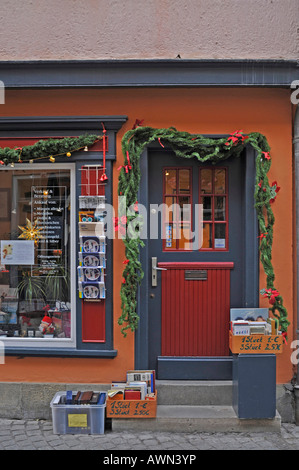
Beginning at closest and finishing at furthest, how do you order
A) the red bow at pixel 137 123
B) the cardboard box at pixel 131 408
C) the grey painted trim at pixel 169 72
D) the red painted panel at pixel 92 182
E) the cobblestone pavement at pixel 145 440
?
the cobblestone pavement at pixel 145 440 < the cardboard box at pixel 131 408 < the grey painted trim at pixel 169 72 < the red bow at pixel 137 123 < the red painted panel at pixel 92 182

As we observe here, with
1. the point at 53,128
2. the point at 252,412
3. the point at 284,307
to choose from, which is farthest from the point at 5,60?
the point at 252,412

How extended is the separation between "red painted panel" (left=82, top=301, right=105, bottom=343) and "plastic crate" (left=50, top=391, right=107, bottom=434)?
0.71 m

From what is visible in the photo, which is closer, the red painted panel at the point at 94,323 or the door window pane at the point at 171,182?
the red painted panel at the point at 94,323

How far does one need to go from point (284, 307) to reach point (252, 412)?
112 centimetres

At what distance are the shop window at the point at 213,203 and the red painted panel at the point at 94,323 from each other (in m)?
1.35

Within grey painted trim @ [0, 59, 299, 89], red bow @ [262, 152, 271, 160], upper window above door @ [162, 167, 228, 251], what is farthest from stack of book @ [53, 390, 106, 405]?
grey painted trim @ [0, 59, 299, 89]

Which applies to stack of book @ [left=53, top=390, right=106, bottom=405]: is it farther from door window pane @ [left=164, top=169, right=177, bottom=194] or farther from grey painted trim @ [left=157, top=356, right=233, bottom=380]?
door window pane @ [left=164, top=169, right=177, bottom=194]

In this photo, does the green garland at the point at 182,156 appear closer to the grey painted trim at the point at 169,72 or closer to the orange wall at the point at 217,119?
the orange wall at the point at 217,119

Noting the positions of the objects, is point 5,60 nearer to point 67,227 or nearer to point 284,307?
point 67,227

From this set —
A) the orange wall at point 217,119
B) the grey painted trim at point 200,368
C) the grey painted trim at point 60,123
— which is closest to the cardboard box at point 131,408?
the orange wall at point 217,119

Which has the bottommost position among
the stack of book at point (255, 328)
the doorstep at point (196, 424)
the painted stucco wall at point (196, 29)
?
the doorstep at point (196, 424)

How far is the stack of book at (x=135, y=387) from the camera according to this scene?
4.75m

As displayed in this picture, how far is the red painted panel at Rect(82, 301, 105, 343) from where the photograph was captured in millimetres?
5117
